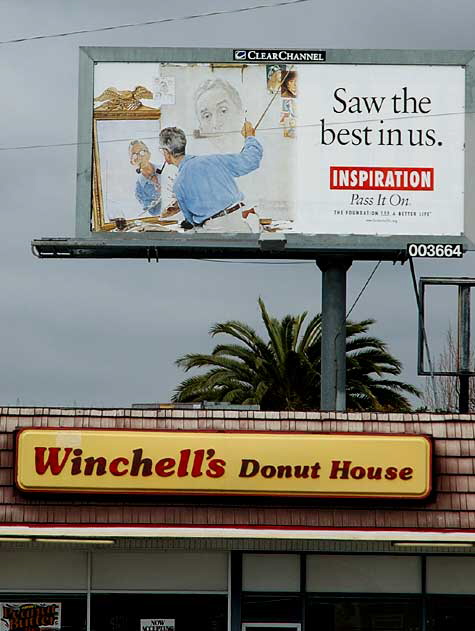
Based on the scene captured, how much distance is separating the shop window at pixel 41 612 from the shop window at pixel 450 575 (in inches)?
219

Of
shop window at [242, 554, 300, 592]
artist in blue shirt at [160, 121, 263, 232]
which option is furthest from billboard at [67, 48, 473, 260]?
shop window at [242, 554, 300, 592]

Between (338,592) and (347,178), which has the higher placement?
(347,178)

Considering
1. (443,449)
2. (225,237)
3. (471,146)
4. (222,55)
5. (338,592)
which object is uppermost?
(222,55)

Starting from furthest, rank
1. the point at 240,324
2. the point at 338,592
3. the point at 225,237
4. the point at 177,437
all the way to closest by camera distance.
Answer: the point at 240,324, the point at 225,237, the point at 338,592, the point at 177,437

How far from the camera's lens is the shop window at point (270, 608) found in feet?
76.1

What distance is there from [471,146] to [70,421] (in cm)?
1118

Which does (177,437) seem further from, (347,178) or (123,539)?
(347,178)

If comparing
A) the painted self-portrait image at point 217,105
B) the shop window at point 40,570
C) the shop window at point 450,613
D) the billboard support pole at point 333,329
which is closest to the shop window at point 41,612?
the shop window at point 40,570

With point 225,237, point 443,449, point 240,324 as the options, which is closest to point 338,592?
point 443,449

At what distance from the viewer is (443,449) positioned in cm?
2216

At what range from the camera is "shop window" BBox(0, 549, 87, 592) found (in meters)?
23.3

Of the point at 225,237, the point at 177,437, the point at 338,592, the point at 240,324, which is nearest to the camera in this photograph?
the point at 177,437

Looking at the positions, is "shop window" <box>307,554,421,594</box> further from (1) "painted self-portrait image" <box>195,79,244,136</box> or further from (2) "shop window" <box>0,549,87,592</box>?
(1) "painted self-portrait image" <box>195,79,244,136</box>

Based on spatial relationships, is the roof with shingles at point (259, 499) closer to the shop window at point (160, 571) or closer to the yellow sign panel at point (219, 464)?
the yellow sign panel at point (219, 464)
